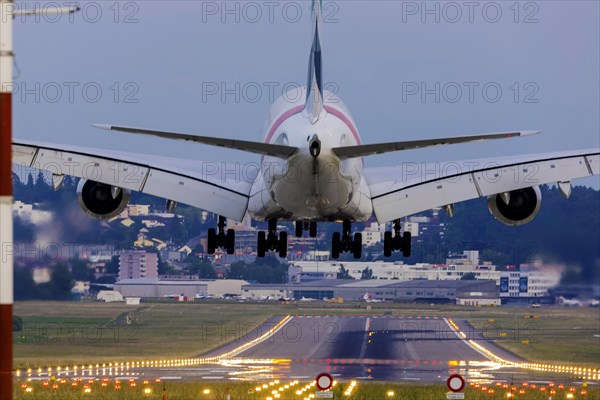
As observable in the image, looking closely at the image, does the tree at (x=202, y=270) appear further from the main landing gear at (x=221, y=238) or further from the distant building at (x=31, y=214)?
the main landing gear at (x=221, y=238)

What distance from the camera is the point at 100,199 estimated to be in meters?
48.5

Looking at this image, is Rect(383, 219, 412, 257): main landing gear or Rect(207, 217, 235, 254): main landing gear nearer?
Rect(207, 217, 235, 254): main landing gear

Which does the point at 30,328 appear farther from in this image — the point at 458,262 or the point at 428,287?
the point at 428,287

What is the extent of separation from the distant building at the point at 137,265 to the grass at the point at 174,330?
208 cm

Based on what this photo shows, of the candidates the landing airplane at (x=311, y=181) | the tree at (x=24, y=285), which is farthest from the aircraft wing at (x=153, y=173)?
the tree at (x=24, y=285)

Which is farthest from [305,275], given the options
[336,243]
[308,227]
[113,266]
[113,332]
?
[336,243]

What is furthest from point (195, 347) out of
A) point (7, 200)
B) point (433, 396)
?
point (7, 200)

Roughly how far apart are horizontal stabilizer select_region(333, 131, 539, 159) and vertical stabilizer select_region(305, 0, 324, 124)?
1.86 meters

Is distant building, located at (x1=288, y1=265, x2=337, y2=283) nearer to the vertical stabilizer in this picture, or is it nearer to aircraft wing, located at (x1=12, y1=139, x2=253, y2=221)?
aircraft wing, located at (x1=12, y1=139, x2=253, y2=221)

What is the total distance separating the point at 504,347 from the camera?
74.8 m

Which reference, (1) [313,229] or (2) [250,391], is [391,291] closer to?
(1) [313,229]

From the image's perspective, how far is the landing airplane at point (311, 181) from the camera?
4106cm

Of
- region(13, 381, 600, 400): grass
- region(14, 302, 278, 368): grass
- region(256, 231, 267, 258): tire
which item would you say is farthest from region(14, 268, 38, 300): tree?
region(256, 231, 267, 258): tire

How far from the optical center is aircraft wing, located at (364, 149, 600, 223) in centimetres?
4712
